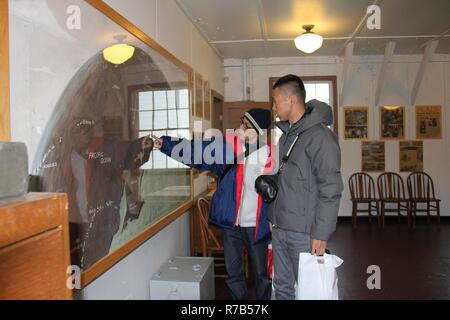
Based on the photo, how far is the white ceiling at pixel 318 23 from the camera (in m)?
3.70

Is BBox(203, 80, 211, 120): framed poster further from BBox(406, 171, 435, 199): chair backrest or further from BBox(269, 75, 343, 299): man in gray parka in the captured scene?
BBox(406, 171, 435, 199): chair backrest

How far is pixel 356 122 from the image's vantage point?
20.6 feet

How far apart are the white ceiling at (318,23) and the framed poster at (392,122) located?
995mm

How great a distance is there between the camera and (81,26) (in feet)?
5.01

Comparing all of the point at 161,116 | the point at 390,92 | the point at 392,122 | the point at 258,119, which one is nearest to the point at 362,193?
the point at 392,122

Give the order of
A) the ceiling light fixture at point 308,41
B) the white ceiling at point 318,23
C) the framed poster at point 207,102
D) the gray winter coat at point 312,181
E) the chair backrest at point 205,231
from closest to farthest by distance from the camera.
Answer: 1. the gray winter coat at point 312,181
2. the chair backrest at point 205,231
3. the white ceiling at point 318,23
4. the ceiling light fixture at point 308,41
5. the framed poster at point 207,102

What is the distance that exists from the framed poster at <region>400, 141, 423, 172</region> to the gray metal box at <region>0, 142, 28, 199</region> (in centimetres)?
651

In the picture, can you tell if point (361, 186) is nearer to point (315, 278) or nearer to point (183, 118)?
point (183, 118)

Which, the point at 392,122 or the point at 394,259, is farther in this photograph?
the point at 392,122

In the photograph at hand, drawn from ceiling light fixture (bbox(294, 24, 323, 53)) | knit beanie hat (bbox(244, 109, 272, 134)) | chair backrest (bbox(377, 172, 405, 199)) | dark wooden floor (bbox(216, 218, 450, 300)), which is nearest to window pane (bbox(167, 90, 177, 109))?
knit beanie hat (bbox(244, 109, 272, 134))

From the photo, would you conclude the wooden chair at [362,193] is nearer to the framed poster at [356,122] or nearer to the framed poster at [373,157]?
the framed poster at [373,157]

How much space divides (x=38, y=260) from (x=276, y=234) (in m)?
1.63

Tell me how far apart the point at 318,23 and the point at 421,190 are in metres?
3.57

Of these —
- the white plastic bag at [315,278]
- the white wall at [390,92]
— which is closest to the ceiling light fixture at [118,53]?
the white plastic bag at [315,278]
